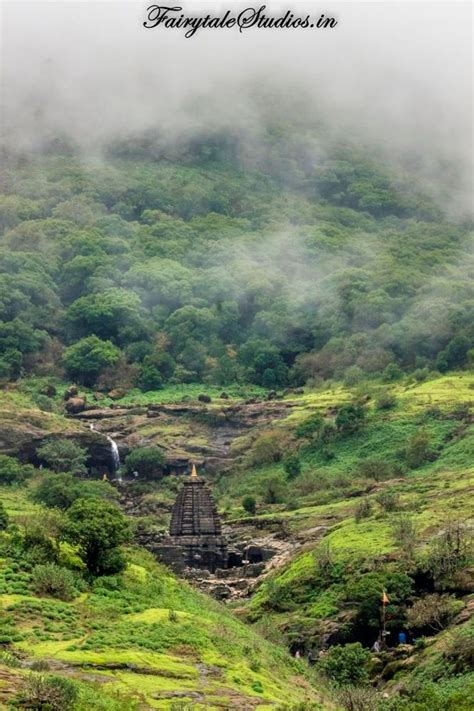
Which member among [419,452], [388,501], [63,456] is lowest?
[388,501]

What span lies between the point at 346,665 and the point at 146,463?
5074 centimetres

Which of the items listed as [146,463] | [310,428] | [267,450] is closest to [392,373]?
[310,428]

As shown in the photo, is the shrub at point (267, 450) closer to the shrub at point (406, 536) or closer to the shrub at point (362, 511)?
the shrub at point (362, 511)

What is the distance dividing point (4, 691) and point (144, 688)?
6.68m

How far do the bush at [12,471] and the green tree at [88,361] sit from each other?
31674 millimetres

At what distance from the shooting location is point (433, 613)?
66688 mm

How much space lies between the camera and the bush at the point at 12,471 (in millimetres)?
101062

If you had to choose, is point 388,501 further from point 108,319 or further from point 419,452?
point 108,319

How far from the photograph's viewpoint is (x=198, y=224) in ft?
558

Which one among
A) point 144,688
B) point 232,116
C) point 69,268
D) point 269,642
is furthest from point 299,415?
Result: point 232,116

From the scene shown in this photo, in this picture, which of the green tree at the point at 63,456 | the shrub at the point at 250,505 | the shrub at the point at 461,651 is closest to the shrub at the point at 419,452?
the shrub at the point at 250,505

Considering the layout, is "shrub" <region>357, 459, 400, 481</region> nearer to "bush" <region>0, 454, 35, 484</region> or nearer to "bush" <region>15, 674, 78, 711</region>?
"bush" <region>0, 454, 35, 484</region>

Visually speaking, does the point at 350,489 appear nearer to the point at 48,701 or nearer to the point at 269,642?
the point at 269,642

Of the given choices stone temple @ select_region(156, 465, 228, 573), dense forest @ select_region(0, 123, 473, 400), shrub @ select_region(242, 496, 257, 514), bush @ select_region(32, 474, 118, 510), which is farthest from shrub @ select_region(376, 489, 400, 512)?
dense forest @ select_region(0, 123, 473, 400)
